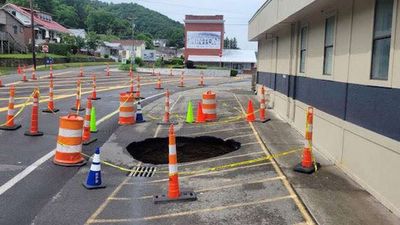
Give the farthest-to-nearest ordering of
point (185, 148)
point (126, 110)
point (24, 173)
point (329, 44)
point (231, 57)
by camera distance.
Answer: point (231, 57), point (126, 110), point (185, 148), point (329, 44), point (24, 173)

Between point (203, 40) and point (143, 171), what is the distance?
81978mm

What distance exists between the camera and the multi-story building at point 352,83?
22.9ft

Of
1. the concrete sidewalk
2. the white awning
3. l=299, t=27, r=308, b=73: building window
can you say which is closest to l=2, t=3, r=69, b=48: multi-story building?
the white awning

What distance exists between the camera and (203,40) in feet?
→ 295

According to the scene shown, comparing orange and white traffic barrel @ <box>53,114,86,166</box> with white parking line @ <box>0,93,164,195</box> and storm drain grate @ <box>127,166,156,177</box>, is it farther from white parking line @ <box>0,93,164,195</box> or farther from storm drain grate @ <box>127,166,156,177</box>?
storm drain grate @ <box>127,166,156,177</box>

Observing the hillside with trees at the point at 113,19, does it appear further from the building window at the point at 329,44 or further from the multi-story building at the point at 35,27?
the building window at the point at 329,44

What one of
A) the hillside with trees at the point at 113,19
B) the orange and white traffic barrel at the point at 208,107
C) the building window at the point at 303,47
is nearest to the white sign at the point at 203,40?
the hillside with trees at the point at 113,19

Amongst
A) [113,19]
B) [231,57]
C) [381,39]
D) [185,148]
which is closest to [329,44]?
[381,39]

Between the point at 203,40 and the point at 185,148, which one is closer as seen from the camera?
the point at 185,148

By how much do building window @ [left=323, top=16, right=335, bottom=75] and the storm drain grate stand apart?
4.54 metres

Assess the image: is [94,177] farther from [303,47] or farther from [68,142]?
[303,47]

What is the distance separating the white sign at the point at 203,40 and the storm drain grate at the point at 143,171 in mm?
80796

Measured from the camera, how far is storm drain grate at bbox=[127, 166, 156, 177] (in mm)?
9136

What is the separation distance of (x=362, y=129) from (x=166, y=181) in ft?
11.6
